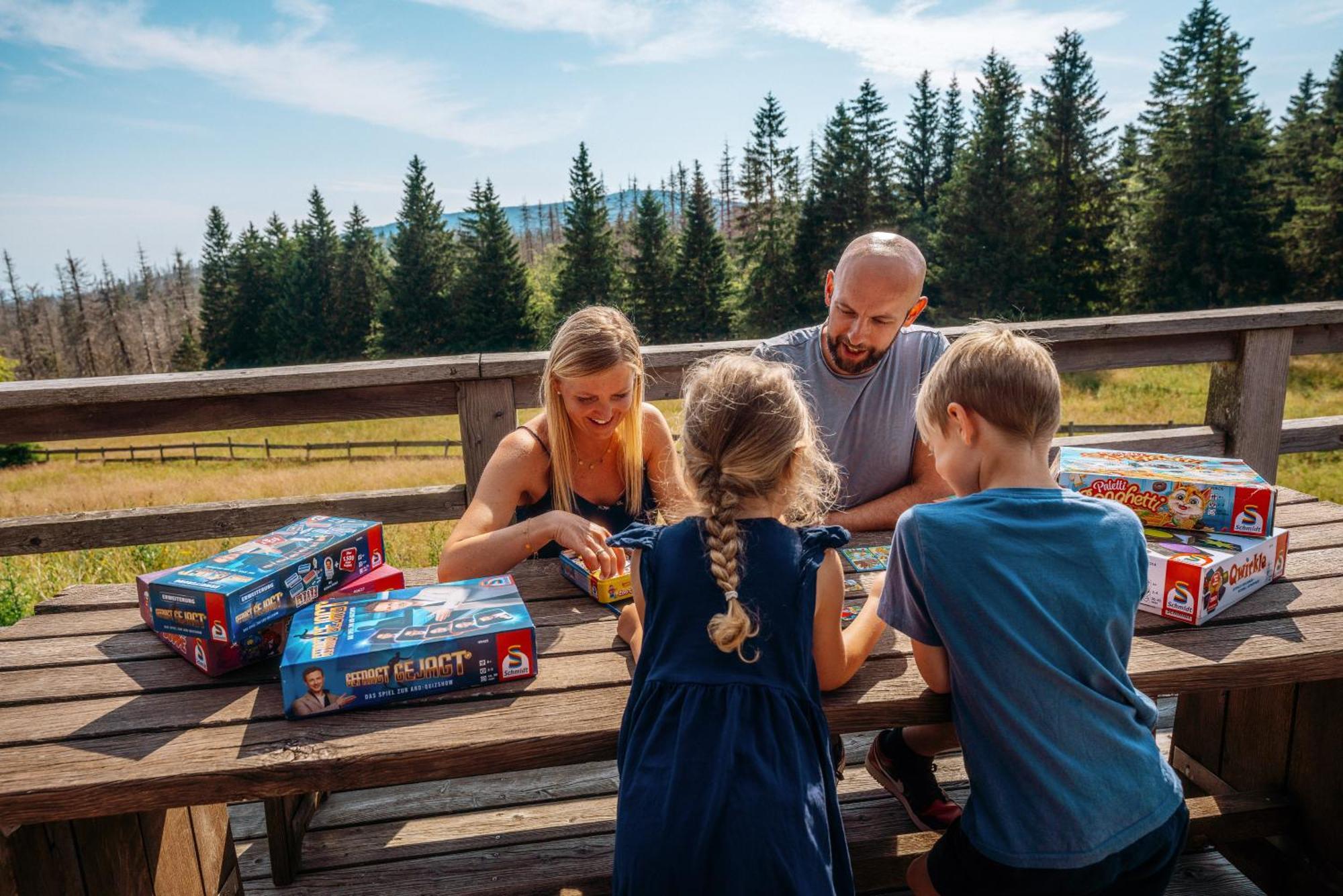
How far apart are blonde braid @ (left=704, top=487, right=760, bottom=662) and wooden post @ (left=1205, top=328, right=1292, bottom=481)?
261 centimetres

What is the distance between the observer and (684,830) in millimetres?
1222

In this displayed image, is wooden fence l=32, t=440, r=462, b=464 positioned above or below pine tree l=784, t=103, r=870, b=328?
below

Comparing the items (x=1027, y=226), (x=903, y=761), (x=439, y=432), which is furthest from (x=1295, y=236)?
(x=903, y=761)

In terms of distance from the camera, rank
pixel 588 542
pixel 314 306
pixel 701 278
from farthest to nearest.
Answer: pixel 314 306 < pixel 701 278 < pixel 588 542

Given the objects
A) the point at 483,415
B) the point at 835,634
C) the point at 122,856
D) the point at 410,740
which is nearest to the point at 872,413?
the point at 483,415

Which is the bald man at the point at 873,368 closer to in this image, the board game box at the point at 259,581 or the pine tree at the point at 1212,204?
the board game box at the point at 259,581

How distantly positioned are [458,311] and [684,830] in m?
46.1

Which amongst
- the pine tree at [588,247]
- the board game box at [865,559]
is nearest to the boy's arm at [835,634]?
the board game box at [865,559]

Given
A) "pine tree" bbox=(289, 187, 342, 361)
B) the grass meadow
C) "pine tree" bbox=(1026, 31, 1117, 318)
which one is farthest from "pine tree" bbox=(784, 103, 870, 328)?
"pine tree" bbox=(289, 187, 342, 361)

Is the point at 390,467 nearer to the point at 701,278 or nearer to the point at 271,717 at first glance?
the point at 701,278

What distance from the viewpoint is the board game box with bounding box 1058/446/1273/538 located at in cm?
175

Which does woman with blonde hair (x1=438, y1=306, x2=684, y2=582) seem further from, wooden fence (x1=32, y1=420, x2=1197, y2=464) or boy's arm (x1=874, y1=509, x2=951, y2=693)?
wooden fence (x1=32, y1=420, x2=1197, y2=464)

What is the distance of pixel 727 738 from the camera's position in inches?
49.5

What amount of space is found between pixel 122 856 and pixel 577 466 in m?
1.37
